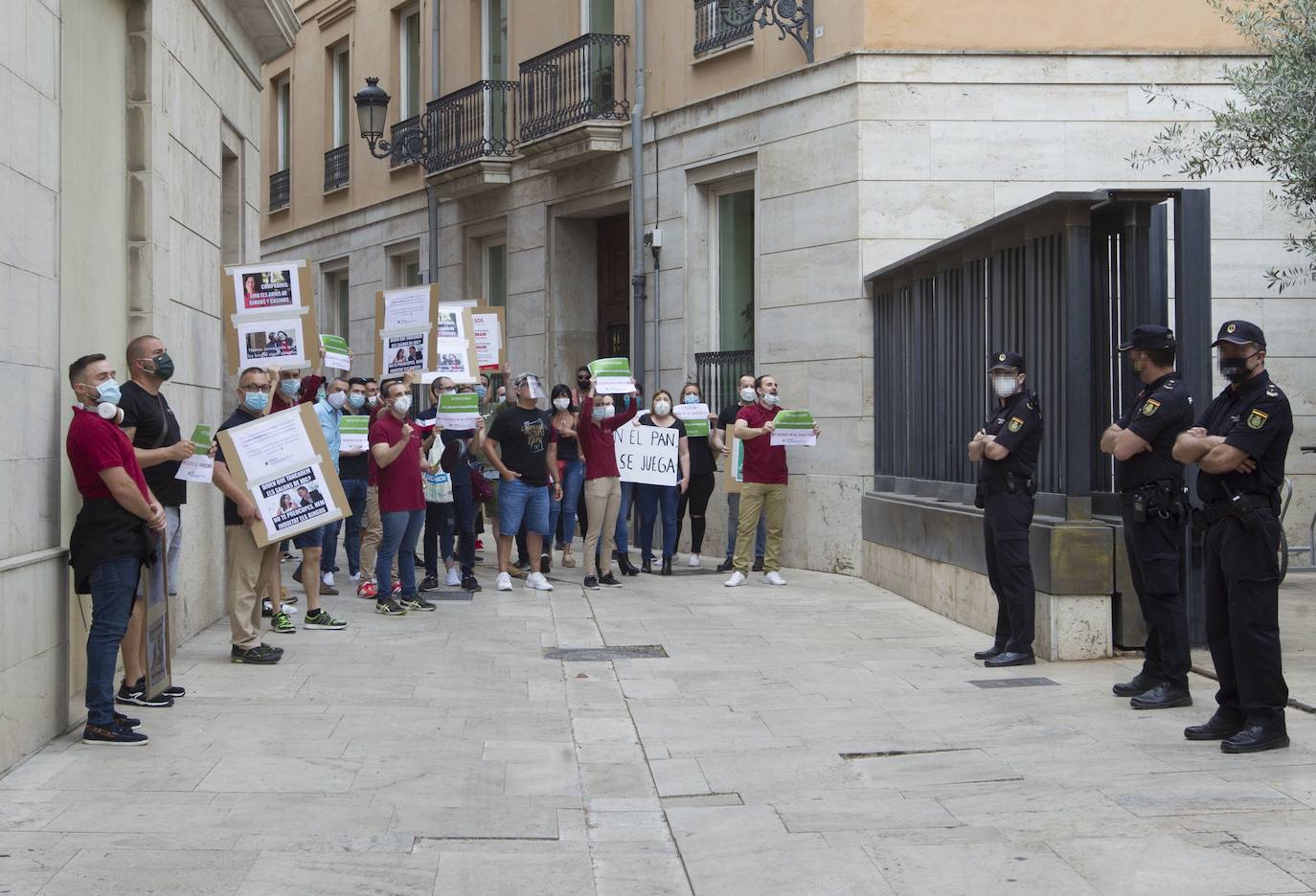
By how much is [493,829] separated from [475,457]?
8497 mm

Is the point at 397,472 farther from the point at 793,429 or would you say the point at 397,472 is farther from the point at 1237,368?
the point at 1237,368

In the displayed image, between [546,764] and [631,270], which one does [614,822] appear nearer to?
[546,764]

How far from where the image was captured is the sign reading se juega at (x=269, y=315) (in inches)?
432

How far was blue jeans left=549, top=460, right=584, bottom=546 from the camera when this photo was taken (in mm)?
14766

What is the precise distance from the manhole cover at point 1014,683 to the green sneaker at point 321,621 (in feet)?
14.8

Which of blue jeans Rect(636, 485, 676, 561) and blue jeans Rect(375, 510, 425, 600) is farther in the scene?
blue jeans Rect(636, 485, 676, 561)

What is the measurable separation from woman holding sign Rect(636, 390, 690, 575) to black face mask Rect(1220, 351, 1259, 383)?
7.99 meters

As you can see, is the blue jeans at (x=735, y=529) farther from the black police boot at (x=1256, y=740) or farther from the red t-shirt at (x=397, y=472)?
the black police boot at (x=1256, y=740)

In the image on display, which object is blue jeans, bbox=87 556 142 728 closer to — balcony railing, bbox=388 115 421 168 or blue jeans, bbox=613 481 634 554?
blue jeans, bbox=613 481 634 554

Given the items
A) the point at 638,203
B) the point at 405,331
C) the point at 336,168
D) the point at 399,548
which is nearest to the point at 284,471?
the point at 399,548

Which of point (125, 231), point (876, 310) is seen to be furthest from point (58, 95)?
point (876, 310)

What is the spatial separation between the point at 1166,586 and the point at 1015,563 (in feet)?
5.04

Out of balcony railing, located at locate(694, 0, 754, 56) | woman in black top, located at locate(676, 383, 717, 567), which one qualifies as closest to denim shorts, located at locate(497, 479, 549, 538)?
woman in black top, located at locate(676, 383, 717, 567)

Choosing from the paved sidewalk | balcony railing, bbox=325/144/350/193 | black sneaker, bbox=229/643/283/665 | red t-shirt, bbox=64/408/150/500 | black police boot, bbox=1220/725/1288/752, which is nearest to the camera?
the paved sidewalk
